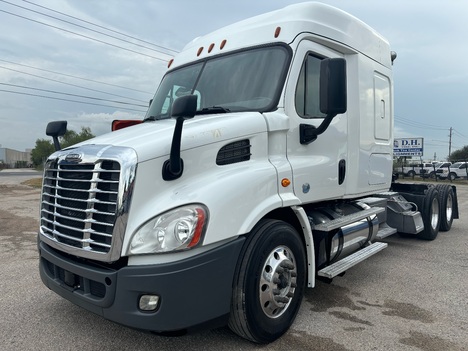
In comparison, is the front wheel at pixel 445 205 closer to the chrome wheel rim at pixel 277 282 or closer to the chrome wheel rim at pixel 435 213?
the chrome wheel rim at pixel 435 213

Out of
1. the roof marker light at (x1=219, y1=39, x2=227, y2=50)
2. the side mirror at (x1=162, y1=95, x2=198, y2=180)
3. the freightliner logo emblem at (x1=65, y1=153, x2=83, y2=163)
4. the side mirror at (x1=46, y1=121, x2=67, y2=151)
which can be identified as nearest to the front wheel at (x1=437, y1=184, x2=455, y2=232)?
the roof marker light at (x1=219, y1=39, x2=227, y2=50)

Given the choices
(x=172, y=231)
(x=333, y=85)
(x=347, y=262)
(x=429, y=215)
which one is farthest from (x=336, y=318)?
(x=429, y=215)

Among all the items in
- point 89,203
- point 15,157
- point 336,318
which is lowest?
point 336,318

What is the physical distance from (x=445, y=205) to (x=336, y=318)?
229 inches

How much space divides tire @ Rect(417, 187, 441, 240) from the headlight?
6.20 meters

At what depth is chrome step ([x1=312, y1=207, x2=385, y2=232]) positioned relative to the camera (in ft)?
13.3

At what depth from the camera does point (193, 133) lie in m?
3.15

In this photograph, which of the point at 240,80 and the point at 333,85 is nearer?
the point at 333,85

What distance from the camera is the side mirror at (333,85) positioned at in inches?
134

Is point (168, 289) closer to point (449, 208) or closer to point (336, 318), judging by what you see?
point (336, 318)

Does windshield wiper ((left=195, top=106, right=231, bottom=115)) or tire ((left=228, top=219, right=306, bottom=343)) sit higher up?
windshield wiper ((left=195, top=106, right=231, bottom=115))

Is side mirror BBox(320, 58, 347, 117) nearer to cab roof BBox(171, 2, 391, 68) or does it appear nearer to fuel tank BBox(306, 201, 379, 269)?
cab roof BBox(171, 2, 391, 68)

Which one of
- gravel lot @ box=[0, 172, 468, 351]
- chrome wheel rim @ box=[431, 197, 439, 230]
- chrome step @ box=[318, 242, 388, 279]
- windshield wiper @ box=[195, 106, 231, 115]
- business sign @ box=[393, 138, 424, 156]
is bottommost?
gravel lot @ box=[0, 172, 468, 351]

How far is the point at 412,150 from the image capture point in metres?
31.5
